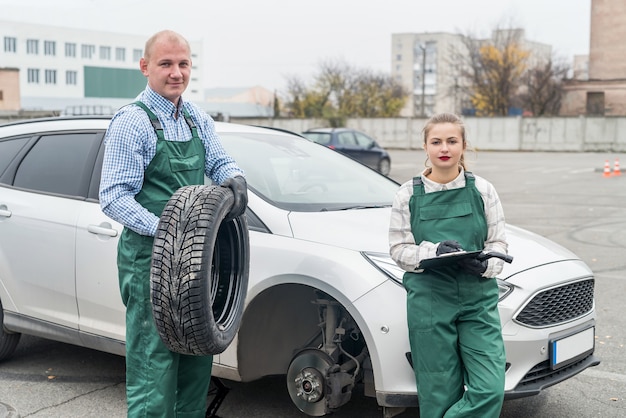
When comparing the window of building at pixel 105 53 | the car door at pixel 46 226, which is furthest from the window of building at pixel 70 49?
the car door at pixel 46 226

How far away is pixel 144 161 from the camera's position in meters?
3.17

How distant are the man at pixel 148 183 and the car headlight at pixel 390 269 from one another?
2.63 feet

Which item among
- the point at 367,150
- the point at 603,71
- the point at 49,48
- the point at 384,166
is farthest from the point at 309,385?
the point at 49,48

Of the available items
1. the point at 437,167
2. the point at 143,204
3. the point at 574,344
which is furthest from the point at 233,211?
the point at 574,344

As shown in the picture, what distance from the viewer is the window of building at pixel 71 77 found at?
107 metres

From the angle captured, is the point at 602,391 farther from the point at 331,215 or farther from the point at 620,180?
the point at 620,180

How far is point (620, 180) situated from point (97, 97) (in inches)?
3755

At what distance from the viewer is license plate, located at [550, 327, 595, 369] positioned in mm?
3799

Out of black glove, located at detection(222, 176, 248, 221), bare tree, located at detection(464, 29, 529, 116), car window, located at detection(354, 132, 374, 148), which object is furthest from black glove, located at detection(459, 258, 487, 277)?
bare tree, located at detection(464, 29, 529, 116)

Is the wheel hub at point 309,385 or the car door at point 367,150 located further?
the car door at point 367,150

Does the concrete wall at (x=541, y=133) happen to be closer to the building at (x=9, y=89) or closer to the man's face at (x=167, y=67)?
the man's face at (x=167, y=67)

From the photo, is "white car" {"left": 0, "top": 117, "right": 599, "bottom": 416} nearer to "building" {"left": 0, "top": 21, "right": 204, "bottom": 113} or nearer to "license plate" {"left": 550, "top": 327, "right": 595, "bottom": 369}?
"license plate" {"left": 550, "top": 327, "right": 595, "bottom": 369}

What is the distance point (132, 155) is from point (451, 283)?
1414 mm

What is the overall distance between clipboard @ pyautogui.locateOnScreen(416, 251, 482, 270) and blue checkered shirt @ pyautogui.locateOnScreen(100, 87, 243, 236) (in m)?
1.11
